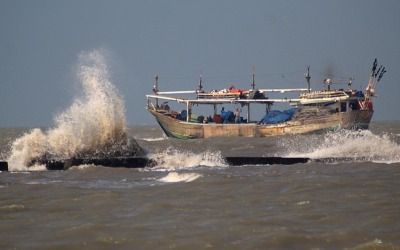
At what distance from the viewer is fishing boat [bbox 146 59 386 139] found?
53.5m

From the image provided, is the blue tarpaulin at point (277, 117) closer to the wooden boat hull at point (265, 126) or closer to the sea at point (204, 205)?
the wooden boat hull at point (265, 126)

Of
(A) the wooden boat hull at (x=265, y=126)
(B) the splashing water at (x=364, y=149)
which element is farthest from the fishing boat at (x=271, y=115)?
(B) the splashing water at (x=364, y=149)

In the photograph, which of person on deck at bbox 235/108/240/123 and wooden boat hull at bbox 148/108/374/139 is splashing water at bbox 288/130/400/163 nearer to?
wooden boat hull at bbox 148/108/374/139

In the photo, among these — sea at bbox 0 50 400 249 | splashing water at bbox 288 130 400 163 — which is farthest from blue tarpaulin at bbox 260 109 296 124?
sea at bbox 0 50 400 249

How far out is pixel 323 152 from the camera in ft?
89.3

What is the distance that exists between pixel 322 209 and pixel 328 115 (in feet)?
138

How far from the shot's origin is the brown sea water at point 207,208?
10438 mm

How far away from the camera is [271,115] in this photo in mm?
59062

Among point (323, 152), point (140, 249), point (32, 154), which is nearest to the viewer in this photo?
point (140, 249)

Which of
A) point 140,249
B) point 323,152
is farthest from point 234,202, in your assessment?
point 323,152

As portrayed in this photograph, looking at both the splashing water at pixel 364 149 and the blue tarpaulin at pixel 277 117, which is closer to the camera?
the splashing water at pixel 364 149

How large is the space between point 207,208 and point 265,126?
43759 millimetres

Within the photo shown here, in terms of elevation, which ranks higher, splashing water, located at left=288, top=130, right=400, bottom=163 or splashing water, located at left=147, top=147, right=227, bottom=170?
splashing water, located at left=288, top=130, right=400, bottom=163

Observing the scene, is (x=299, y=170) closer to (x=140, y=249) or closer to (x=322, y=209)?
(x=322, y=209)
